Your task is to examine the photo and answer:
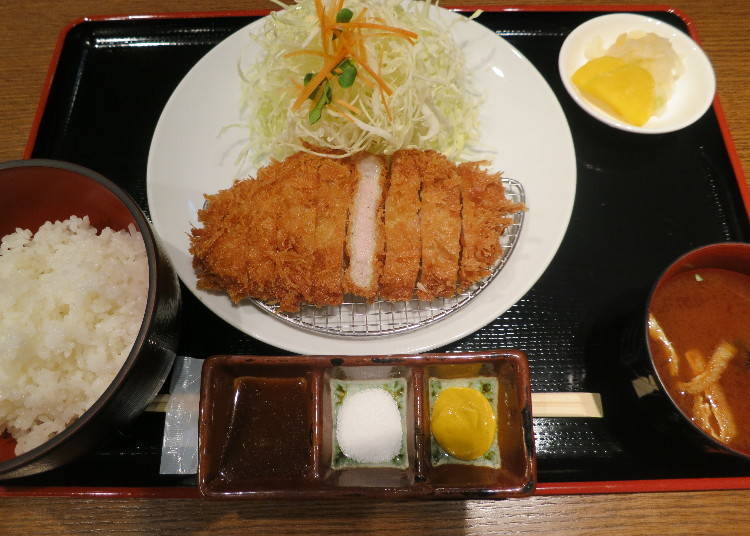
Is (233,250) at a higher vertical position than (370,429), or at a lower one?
higher

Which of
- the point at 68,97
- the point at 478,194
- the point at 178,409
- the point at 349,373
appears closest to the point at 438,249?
the point at 478,194

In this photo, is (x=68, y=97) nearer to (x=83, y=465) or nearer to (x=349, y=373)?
(x=83, y=465)

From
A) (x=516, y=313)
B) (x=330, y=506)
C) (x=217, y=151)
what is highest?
(x=217, y=151)

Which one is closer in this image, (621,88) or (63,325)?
(63,325)

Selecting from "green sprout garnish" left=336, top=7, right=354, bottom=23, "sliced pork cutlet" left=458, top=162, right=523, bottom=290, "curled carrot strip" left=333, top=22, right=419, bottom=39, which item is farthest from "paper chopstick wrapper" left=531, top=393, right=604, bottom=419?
"green sprout garnish" left=336, top=7, right=354, bottom=23

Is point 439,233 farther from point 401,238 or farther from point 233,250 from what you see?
point 233,250

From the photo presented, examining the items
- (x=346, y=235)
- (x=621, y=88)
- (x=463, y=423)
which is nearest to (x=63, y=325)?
(x=346, y=235)
